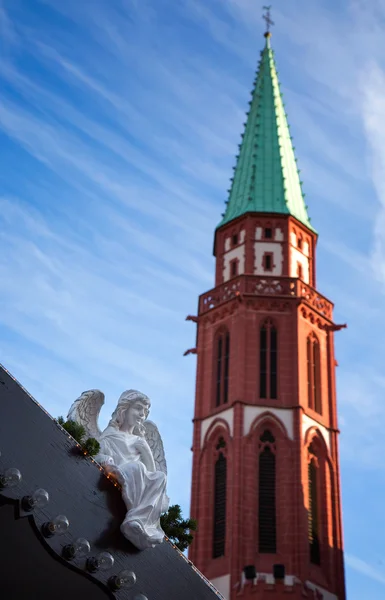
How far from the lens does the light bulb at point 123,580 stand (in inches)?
244

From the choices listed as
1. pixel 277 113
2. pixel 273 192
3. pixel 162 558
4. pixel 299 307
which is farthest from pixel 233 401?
pixel 162 558

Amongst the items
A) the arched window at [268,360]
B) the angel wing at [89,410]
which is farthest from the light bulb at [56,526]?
the arched window at [268,360]

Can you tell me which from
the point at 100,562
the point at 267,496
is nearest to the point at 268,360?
the point at 267,496

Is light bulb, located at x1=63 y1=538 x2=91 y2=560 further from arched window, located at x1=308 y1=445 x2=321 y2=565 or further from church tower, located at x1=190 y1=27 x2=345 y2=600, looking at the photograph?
arched window, located at x1=308 y1=445 x2=321 y2=565

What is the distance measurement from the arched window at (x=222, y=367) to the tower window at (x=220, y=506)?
2.21m

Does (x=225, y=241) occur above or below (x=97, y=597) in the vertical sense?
above

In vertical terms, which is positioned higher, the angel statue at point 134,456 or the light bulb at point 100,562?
the angel statue at point 134,456

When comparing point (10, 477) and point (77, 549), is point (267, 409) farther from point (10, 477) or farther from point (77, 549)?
point (10, 477)

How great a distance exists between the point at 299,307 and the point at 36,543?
30685 millimetres

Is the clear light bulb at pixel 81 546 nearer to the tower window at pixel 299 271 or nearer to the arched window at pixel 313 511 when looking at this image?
the arched window at pixel 313 511

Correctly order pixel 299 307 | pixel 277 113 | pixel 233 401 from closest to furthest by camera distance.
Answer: pixel 233 401
pixel 299 307
pixel 277 113

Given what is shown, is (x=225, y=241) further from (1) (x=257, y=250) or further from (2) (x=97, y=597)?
(2) (x=97, y=597)

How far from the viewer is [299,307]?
3612 centimetres

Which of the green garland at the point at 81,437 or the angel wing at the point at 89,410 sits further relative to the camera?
the angel wing at the point at 89,410
